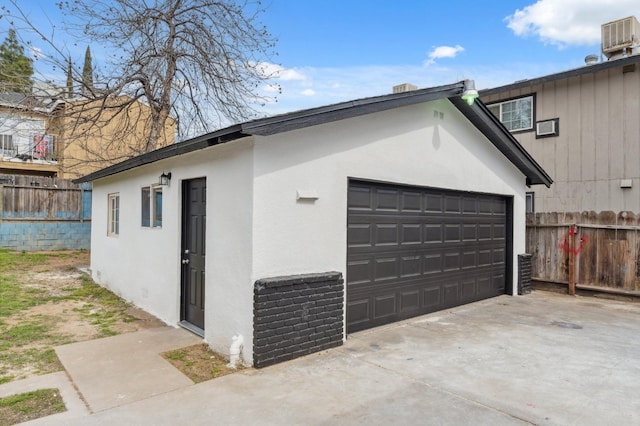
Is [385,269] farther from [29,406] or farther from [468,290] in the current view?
[29,406]

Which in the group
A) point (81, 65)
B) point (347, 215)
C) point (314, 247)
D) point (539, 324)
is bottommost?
point (539, 324)

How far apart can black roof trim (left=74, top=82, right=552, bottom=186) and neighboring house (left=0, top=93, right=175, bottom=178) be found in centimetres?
449

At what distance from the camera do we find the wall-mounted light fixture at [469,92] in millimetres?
6344

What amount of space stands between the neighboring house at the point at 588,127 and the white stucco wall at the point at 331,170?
5.32 m

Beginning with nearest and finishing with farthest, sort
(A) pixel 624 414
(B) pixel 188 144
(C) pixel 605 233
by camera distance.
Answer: (A) pixel 624 414, (B) pixel 188 144, (C) pixel 605 233

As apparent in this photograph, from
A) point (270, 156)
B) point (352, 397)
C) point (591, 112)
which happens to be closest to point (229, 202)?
point (270, 156)

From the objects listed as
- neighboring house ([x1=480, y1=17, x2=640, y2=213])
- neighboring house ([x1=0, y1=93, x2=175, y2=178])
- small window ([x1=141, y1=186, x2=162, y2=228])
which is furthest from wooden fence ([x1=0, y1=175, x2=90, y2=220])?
neighboring house ([x1=480, y1=17, x2=640, y2=213])

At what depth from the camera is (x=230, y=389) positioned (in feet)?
12.1

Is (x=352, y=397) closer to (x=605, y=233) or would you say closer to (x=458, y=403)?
(x=458, y=403)

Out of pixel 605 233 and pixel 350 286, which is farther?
pixel 605 233

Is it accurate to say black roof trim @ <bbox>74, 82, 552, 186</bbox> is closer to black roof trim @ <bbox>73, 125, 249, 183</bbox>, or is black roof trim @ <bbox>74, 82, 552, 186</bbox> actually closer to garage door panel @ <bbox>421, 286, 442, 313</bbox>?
black roof trim @ <bbox>73, 125, 249, 183</bbox>

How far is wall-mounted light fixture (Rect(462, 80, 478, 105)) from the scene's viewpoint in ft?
20.8

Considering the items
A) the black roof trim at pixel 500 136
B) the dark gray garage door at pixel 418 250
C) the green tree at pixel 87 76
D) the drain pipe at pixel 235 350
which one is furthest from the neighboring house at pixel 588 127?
the green tree at pixel 87 76

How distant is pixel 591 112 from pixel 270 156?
960 cm
